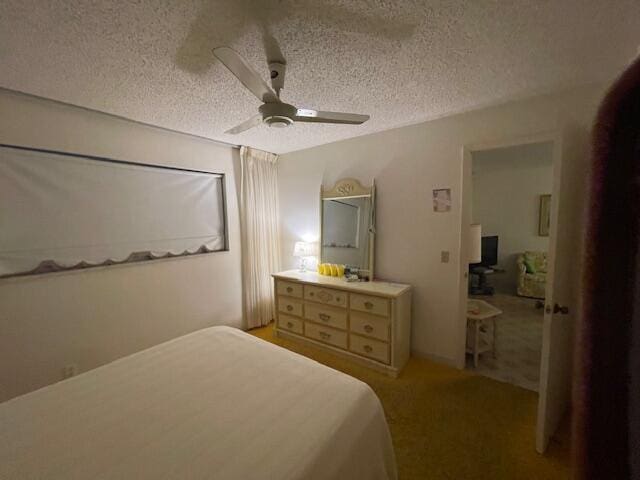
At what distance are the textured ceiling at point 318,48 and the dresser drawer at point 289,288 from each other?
1847mm

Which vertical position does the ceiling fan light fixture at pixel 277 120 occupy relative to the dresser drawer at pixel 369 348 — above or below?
above

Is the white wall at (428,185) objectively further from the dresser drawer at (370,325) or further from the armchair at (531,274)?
the armchair at (531,274)

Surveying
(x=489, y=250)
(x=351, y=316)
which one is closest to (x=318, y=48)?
(x=351, y=316)

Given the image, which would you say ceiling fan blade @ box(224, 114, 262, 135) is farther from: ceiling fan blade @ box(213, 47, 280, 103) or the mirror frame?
the mirror frame

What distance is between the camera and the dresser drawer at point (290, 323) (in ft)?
9.55

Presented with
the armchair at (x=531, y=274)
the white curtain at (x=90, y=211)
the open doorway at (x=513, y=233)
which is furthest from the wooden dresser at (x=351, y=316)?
the armchair at (x=531, y=274)

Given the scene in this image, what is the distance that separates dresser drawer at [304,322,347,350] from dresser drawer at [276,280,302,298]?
36 cm

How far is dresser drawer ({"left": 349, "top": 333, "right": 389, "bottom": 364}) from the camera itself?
2.35 metres

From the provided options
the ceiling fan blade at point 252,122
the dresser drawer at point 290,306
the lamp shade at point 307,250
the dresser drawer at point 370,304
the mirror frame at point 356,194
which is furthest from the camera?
the lamp shade at point 307,250

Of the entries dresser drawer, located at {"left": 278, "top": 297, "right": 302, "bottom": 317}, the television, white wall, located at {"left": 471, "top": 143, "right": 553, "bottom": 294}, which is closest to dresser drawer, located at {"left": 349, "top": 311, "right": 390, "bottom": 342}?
dresser drawer, located at {"left": 278, "top": 297, "right": 302, "bottom": 317}

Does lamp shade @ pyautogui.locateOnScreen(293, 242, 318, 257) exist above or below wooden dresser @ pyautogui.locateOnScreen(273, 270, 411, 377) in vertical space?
above

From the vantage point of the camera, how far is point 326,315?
2.68 meters

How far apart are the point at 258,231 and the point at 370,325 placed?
1.89 meters

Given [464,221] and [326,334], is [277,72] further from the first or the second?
[326,334]
